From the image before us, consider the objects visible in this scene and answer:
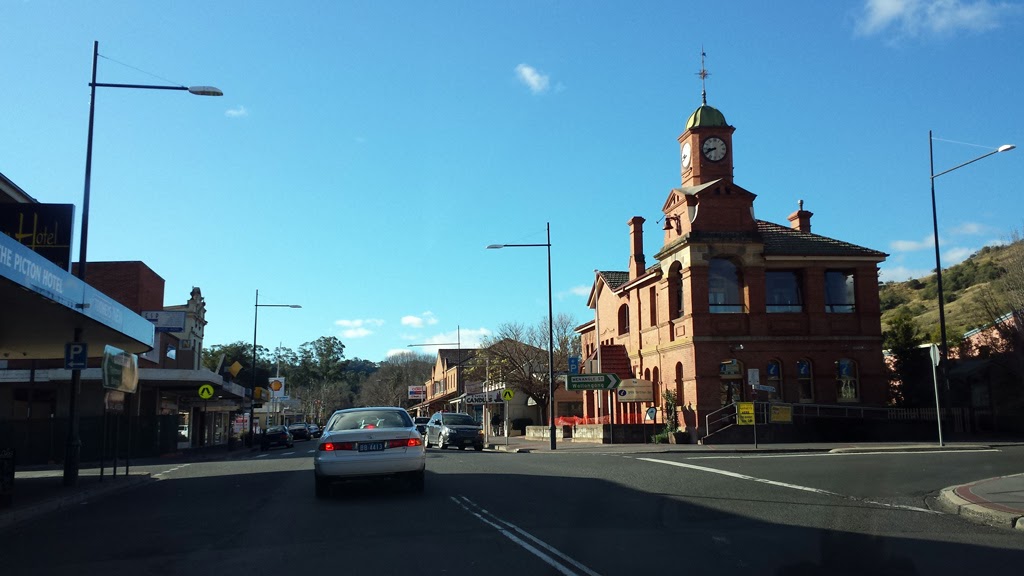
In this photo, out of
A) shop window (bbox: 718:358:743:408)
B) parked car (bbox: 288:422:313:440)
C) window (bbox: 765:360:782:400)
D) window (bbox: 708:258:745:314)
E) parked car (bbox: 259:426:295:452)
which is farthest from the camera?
parked car (bbox: 288:422:313:440)

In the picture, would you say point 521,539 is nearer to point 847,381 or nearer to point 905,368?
point 847,381

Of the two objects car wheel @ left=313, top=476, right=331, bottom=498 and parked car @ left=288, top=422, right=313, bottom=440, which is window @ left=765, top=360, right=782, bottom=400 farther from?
parked car @ left=288, top=422, right=313, bottom=440

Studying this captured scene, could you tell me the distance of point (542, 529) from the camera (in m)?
10.3

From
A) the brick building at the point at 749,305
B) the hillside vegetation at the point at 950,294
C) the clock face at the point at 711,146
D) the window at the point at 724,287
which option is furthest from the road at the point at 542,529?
the hillside vegetation at the point at 950,294

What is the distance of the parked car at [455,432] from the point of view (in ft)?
120

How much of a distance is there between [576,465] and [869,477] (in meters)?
7.40

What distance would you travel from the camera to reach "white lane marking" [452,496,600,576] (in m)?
7.80

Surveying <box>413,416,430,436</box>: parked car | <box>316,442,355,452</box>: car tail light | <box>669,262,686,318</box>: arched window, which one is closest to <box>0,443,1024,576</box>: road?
<box>316,442,355,452</box>: car tail light

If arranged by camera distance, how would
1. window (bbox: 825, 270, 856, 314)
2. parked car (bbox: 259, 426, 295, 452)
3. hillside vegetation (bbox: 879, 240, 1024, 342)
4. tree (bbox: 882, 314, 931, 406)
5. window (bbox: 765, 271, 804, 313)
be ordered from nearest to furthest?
1. window (bbox: 765, 271, 804, 313)
2. window (bbox: 825, 270, 856, 314)
3. tree (bbox: 882, 314, 931, 406)
4. parked car (bbox: 259, 426, 295, 452)
5. hillside vegetation (bbox: 879, 240, 1024, 342)

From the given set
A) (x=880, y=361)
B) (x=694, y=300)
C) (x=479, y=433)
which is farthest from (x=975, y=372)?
(x=479, y=433)

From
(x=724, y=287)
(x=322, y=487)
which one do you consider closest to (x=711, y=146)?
(x=724, y=287)

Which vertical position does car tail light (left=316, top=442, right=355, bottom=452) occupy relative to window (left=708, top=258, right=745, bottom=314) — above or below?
below

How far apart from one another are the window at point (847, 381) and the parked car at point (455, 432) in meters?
16.2

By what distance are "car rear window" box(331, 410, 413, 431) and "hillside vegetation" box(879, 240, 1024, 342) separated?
4873 centimetres
